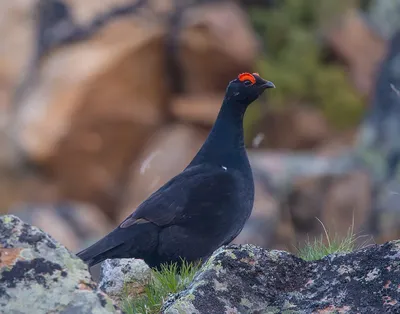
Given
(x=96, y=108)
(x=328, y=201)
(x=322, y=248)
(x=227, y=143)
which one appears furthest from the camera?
(x=96, y=108)

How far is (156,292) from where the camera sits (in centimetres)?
519

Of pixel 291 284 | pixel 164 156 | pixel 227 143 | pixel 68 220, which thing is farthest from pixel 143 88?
pixel 291 284

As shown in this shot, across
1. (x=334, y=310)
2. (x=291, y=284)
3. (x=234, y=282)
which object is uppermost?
(x=234, y=282)

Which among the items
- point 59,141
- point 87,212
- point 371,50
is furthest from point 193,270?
point 371,50

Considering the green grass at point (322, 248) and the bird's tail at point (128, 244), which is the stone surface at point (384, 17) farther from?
the green grass at point (322, 248)

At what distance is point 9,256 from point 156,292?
4.81ft

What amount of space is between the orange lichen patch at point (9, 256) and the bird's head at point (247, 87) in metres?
4.06

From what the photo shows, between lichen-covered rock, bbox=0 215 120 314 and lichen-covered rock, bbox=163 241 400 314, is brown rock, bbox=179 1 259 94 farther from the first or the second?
lichen-covered rock, bbox=0 215 120 314

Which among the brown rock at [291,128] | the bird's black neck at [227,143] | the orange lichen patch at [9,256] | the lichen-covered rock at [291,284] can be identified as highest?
the orange lichen patch at [9,256]

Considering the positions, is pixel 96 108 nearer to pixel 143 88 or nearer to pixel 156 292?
pixel 143 88

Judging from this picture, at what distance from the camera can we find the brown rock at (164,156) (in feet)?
70.4

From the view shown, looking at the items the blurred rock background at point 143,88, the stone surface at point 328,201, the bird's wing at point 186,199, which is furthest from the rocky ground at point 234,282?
the blurred rock background at point 143,88

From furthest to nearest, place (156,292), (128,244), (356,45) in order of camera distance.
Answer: (356,45) → (128,244) → (156,292)

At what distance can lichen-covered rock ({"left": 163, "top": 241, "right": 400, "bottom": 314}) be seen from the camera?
13.7ft
